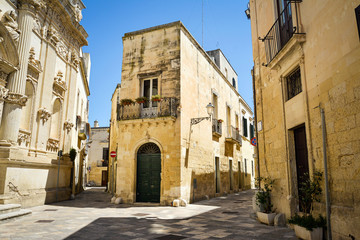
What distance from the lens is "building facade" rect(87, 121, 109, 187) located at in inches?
1244

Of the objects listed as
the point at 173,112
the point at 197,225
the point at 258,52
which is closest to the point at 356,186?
the point at 197,225

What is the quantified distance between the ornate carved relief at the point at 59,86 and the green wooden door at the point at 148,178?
17.3 ft

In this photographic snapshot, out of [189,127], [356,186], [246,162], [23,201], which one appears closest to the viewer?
[356,186]

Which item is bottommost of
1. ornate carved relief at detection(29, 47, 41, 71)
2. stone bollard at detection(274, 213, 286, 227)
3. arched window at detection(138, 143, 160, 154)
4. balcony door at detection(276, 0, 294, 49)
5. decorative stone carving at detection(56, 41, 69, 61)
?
stone bollard at detection(274, 213, 286, 227)

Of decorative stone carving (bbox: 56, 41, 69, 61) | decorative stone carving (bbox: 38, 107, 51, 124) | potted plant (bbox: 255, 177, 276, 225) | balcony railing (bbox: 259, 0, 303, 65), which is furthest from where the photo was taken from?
decorative stone carving (bbox: 56, 41, 69, 61)

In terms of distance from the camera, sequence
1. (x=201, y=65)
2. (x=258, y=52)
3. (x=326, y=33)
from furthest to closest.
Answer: (x=201, y=65), (x=258, y=52), (x=326, y=33)

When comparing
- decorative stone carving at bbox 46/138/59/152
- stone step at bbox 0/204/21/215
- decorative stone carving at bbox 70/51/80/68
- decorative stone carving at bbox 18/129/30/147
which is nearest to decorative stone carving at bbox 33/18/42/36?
decorative stone carving at bbox 70/51/80/68

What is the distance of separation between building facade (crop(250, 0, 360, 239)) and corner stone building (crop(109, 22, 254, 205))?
421 cm

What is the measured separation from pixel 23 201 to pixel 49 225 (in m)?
3.95

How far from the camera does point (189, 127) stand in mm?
12320

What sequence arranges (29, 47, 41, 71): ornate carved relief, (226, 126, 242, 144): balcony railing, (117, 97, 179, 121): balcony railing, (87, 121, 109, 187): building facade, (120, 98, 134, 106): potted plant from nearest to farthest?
(29, 47, 41, 71): ornate carved relief < (117, 97, 179, 121): balcony railing < (120, 98, 134, 106): potted plant < (226, 126, 242, 144): balcony railing < (87, 121, 109, 187): building facade

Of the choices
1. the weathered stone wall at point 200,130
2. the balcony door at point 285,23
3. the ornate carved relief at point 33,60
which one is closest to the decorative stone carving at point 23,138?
the ornate carved relief at point 33,60

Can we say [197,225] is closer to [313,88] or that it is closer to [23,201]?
[313,88]

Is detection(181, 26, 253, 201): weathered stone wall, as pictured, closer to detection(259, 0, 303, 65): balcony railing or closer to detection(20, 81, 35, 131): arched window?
detection(259, 0, 303, 65): balcony railing
